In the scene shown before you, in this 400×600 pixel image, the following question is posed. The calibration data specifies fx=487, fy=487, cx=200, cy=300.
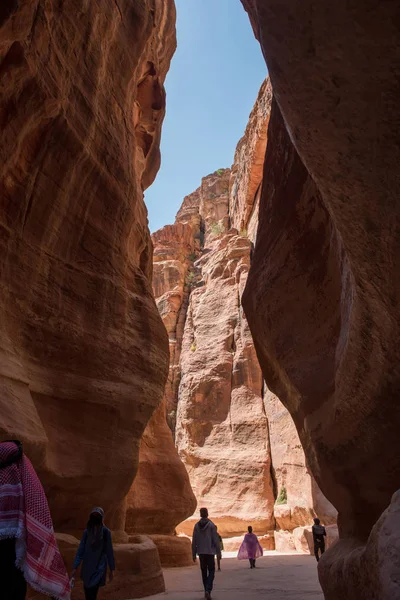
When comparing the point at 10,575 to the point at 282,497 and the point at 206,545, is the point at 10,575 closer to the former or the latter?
the point at 206,545

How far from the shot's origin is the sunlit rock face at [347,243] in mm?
3301

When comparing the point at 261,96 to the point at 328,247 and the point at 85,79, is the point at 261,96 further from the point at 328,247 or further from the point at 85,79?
the point at 328,247

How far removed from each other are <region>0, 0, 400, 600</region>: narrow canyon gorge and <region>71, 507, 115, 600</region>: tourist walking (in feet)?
4.60

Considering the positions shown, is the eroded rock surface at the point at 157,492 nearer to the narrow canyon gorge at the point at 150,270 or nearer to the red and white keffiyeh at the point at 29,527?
the narrow canyon gorge at the point at 150,270

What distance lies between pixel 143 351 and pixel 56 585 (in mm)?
6334

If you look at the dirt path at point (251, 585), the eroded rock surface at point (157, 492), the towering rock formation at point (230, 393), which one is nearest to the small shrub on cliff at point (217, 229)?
the towering rock formation at point (230, 393)

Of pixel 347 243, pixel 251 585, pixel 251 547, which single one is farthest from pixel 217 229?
pixel 347 243

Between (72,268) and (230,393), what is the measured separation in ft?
63.8

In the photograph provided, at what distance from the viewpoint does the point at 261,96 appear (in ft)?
102

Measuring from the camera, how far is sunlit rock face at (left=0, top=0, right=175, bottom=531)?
669 cm

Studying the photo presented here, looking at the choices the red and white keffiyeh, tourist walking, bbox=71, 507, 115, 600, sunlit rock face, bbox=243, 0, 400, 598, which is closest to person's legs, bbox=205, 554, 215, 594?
sunlit rock face, bbox=243, 0, 400, 598

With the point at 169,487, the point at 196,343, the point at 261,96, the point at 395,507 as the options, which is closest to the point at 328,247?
the point at 395,507

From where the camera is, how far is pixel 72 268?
323 inches

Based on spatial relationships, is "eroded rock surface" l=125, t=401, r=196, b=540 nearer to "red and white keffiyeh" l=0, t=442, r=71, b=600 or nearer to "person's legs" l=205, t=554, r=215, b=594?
"person's legs" l=205, t=554, r=215, b=594
